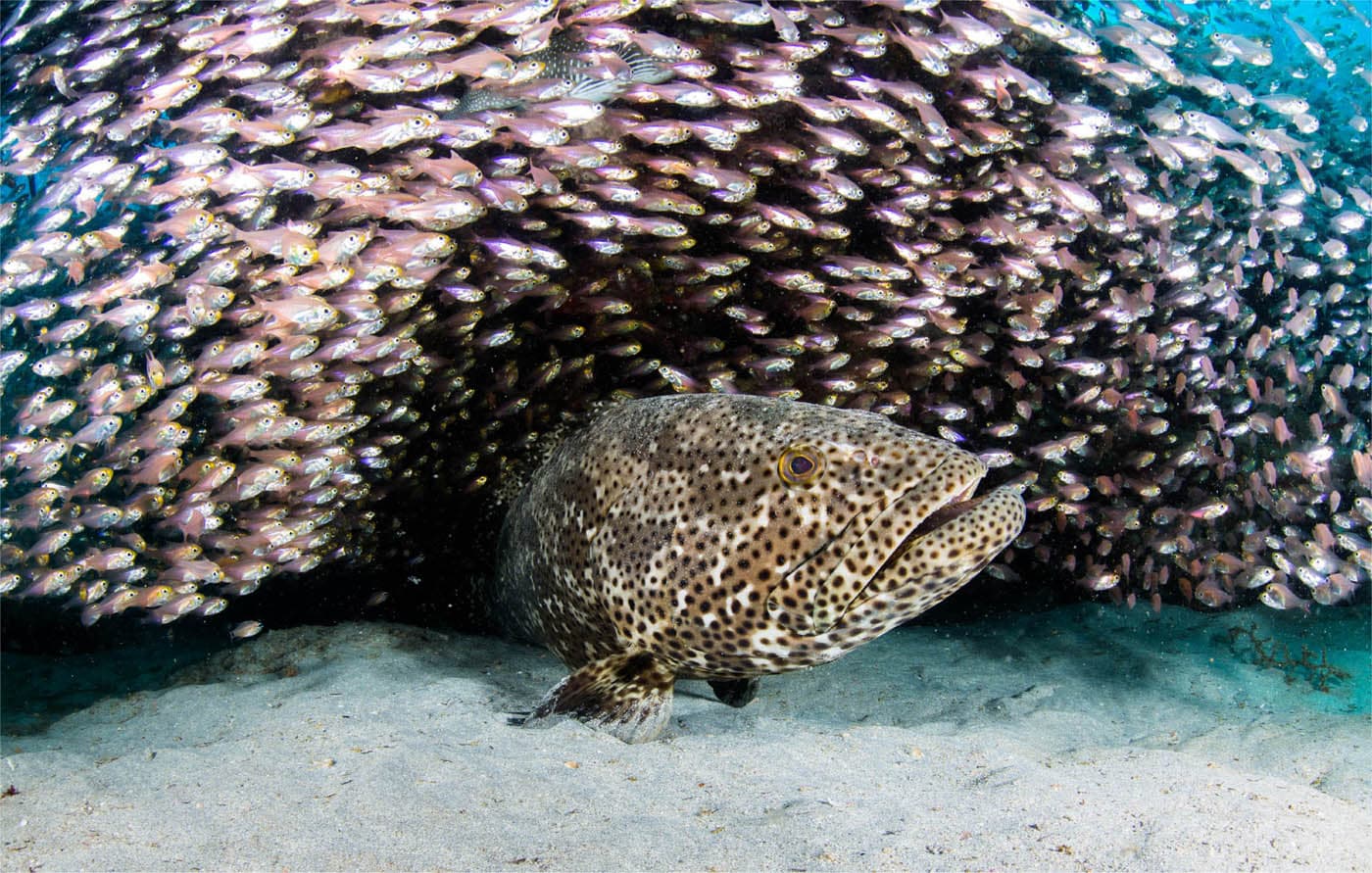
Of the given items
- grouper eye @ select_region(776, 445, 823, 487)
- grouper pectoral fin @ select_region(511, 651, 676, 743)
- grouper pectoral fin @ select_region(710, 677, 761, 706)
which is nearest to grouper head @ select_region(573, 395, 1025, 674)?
grouper eye @ select_region(776, 445, 823, 487)

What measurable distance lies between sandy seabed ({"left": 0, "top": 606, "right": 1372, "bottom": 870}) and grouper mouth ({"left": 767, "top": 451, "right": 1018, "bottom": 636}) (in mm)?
775

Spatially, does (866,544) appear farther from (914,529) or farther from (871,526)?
(914,529)

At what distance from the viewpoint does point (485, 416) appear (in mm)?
6004

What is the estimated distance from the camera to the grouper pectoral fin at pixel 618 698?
3.38 m

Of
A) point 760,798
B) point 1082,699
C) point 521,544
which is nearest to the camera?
point 760,798

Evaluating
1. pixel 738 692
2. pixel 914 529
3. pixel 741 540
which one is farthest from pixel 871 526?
pixel 738 692

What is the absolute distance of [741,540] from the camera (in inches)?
125

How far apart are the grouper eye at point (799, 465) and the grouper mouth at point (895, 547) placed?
268mm

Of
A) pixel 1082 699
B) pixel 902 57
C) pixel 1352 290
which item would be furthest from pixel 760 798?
pixel 1352 290

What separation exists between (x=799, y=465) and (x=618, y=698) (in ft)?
4.67

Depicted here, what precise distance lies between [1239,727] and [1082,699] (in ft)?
3.13

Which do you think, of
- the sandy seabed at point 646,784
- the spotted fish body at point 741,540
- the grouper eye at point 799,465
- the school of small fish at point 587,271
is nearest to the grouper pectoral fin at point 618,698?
the spotted fish body at point 741,540

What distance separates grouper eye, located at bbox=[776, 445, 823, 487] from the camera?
310cm

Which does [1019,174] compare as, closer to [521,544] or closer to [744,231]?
[744,231]
